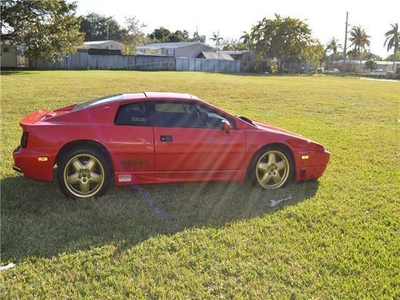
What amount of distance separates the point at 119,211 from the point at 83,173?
2.23 ft

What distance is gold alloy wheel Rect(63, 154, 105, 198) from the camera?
13.8ft

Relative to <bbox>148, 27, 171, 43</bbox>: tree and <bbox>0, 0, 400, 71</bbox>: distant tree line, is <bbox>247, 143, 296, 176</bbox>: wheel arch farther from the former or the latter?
<bbox>148, 27, 171, 43</bbox>: tree

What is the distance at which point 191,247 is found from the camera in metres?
3.36

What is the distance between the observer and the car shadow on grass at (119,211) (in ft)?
11.1

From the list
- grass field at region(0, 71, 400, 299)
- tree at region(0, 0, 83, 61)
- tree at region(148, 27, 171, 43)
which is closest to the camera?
grass field at region(0, 71, 400, 299)

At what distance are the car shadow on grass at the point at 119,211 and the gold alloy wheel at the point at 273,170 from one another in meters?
0.14

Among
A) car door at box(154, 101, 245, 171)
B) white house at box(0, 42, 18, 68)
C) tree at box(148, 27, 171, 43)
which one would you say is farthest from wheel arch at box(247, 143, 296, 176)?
tree at box(148, 27, 171, 43)

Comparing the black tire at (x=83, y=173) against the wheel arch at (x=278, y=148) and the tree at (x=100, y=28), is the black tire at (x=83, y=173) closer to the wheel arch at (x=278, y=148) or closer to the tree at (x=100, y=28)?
the wheel arch at (x=278, y=148)

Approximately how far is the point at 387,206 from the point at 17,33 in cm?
3637

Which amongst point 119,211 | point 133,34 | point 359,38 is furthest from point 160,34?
point 119,211

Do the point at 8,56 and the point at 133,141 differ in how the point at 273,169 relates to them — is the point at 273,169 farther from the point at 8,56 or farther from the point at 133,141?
the point at 8,56

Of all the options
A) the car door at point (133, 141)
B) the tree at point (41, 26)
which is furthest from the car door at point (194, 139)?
the tree at point (41, 26)

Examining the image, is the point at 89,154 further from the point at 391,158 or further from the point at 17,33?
the point at 17,33

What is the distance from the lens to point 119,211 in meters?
4.07
